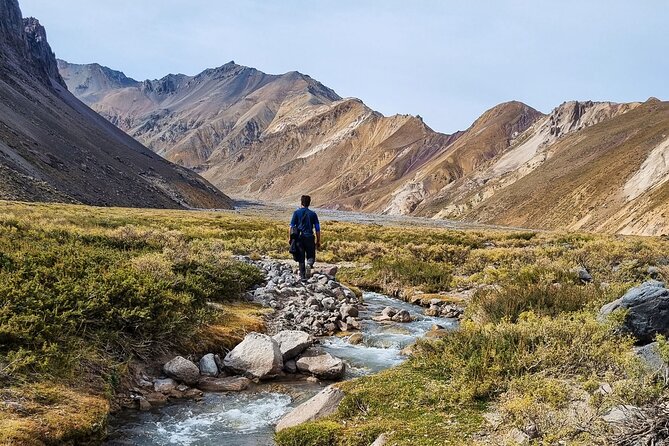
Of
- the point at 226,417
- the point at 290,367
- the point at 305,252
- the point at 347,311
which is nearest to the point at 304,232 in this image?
the point at 305,252

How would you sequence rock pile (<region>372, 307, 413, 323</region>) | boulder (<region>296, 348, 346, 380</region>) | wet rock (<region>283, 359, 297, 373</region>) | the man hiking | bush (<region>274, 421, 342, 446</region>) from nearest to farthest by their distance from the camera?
bush (<region>274, 421, 342, 446</region>), boulder (<region>296, 348, 346, 380</region>), wet rock (<region>283, 359, 297, 373</region>), rock pile (<region>372, 307, 413, 323</region>), the man hiking

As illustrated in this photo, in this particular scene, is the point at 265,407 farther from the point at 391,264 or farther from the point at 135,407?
the point at 391,264

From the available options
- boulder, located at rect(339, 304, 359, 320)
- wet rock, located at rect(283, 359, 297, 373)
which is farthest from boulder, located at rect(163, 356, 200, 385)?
boulder, located at rect(339, 304, 359, 320)

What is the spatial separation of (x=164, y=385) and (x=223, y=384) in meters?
0.98

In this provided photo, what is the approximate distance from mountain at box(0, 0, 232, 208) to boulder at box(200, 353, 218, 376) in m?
57.4

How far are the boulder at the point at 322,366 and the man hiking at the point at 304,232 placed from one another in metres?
5.73

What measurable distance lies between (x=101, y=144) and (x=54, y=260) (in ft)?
353

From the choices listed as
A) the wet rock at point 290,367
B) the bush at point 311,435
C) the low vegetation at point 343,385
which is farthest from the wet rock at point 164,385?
the bush at point 311,435

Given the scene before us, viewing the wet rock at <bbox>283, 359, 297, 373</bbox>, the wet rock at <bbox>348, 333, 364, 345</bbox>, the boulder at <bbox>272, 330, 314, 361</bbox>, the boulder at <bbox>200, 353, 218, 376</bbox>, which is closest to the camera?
the boulder at <bbox>200, 353, 218, 376</bbox>

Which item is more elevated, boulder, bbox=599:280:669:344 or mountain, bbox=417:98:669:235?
mountain, bbox=417:98:669:235

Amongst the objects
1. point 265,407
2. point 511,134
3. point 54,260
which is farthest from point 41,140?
point 511,134

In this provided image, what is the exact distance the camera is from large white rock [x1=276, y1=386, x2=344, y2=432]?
7191 mm

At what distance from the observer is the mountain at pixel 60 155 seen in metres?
71.2

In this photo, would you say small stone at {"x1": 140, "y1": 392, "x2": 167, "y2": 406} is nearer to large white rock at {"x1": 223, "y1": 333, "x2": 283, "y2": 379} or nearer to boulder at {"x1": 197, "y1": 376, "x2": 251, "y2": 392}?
boulder at {"x1": 197, "y1": 376, "x2": 251, "y2": 392}
